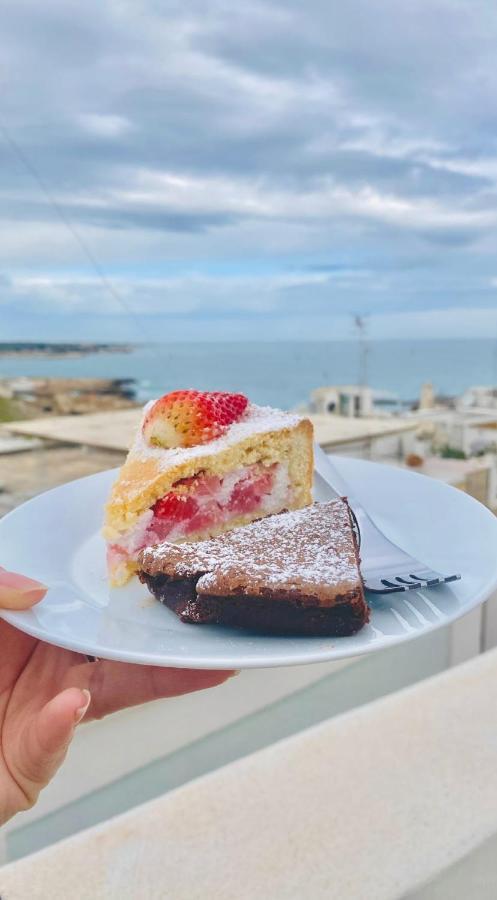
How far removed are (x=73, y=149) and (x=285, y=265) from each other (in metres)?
0.71

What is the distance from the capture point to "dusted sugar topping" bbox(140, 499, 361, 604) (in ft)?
2.28

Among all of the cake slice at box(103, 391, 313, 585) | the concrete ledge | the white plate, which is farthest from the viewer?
the concrete ledge

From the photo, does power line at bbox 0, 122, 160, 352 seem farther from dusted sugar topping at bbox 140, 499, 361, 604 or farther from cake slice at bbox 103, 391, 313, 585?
dusted sugar topping at bbox 140, 499, 361, 604

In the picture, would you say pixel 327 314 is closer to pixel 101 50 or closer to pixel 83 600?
pixel 101 50

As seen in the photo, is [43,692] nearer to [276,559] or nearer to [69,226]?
[276,559]

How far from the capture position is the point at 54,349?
206 centimetres

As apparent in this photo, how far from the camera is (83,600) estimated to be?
0.75 metres

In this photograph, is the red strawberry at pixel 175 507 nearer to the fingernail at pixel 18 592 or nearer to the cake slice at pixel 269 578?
the cake slice at pixel 269 578

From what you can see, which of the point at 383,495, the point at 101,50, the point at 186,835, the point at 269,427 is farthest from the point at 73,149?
the point at 186,835

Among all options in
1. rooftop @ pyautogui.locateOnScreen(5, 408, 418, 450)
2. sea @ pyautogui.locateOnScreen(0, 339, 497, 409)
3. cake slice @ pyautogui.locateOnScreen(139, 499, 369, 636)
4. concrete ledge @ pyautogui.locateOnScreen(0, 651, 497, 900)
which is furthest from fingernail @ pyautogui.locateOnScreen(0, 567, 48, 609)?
rooftop @ pyautogui.locateOnScreen(5, 408, 418, 450)

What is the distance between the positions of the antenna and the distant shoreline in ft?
2.47

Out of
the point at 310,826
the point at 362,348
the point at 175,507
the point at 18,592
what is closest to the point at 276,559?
the point at 18,592

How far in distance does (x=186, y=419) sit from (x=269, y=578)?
50 cm

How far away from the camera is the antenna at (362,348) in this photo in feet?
7.77
